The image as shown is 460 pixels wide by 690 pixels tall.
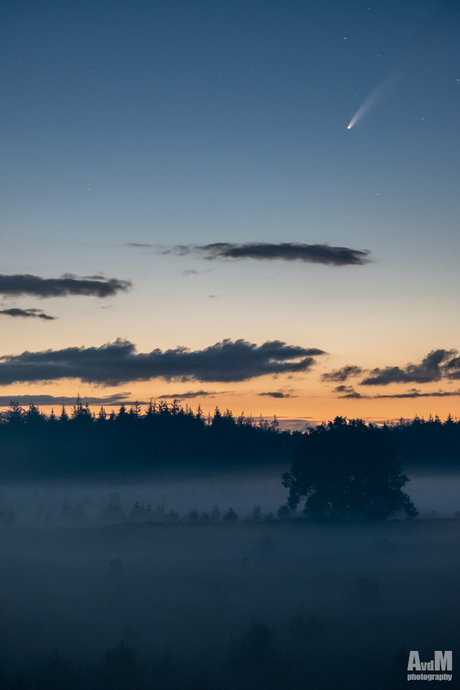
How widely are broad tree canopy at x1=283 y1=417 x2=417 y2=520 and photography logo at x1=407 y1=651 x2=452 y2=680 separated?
32.6 metres

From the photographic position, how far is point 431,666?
2922 cm

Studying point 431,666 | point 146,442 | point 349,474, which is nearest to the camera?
point 431,666

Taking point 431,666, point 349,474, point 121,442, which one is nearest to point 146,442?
point 121,442

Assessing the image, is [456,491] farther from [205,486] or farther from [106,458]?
[106,458]

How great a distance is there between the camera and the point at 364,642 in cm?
3244

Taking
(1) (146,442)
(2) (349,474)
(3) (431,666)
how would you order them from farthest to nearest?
(1) (146,442)
(2) (349,474)
(3) (431,666)

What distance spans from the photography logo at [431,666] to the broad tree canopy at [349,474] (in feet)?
107

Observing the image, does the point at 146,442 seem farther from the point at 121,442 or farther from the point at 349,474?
the point at 349,474

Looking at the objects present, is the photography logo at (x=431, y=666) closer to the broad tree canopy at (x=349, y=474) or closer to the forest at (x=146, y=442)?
the broad tree canopy at (x=349, y=474)

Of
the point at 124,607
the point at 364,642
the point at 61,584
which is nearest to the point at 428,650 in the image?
the point at 364,642

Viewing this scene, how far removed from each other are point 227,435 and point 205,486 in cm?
1672

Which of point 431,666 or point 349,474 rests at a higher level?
point 349,474

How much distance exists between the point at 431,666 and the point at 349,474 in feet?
112

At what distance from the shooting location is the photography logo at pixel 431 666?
2833 cm
